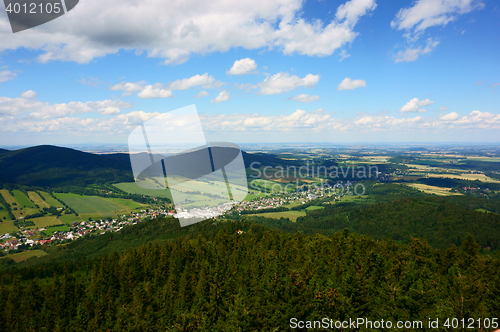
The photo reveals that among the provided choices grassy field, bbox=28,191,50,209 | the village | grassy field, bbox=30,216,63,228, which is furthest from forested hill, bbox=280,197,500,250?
grassy field, bbox=28,191,50,209

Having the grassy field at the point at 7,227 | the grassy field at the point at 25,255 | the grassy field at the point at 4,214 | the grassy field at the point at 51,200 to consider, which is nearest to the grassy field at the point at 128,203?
the grassy field at the point at 51,200

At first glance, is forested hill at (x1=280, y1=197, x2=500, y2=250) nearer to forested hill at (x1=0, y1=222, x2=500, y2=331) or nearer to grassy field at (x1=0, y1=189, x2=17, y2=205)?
forested hill at (x1=0, y1=222, x2=500, y2=331)

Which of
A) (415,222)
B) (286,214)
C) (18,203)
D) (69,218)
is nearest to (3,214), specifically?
(18,203)

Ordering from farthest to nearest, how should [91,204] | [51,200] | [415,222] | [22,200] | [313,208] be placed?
[51,200] < [313,208] < [91,204] < [22,200] < [415,222]

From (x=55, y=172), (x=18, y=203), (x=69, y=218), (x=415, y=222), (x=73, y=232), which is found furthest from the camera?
(x=55, y=172)

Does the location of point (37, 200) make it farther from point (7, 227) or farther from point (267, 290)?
point (267, 290)

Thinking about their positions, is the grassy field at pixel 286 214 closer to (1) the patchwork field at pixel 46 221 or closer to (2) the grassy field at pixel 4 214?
(1) the patchwork field at pixel 46 221

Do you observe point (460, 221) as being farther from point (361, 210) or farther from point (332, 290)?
point (332, 290)
